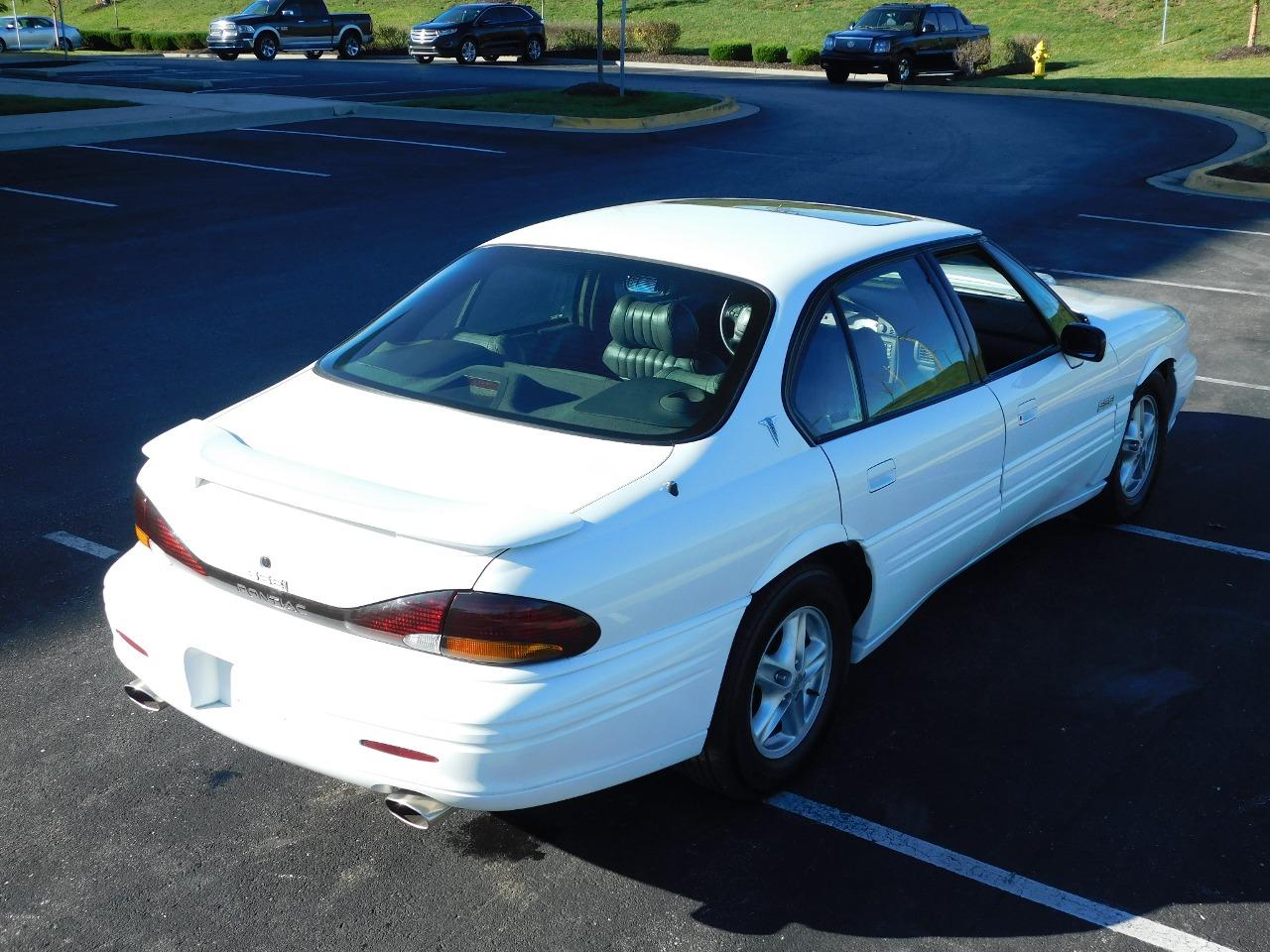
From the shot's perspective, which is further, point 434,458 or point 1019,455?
point 1019,455

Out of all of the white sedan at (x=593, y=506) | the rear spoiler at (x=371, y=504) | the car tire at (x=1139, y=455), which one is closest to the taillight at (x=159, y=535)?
the white sedan at (x=593, y=506)

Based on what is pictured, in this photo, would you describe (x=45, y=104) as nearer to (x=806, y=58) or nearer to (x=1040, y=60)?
(x=806, y=58)

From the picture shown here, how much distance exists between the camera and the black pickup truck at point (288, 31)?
41406 millimetres

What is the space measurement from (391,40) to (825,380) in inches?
1873

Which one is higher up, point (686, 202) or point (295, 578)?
point (686, 202)

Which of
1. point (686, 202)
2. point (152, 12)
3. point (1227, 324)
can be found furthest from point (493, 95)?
point (152, 12)

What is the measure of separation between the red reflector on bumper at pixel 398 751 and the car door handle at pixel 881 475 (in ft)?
5.64

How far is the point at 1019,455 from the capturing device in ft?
17.2

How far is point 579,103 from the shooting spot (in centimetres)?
2531

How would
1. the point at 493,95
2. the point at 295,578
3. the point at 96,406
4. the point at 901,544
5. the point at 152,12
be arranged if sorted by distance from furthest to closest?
the point at 152,12
the point at 493,95
the point at 96,406
the point at 901,544
the point at 295,578

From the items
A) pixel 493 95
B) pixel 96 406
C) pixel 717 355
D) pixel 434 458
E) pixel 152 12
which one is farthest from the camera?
pixel 152 12

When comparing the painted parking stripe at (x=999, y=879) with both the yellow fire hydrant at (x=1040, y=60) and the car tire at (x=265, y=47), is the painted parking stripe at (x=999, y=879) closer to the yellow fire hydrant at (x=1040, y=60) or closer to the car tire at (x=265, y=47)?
the yellow fire hydrant at (x=1040, y=60)

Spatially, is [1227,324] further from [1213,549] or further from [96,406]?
[96,406]

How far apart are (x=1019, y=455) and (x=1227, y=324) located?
6.55 m
